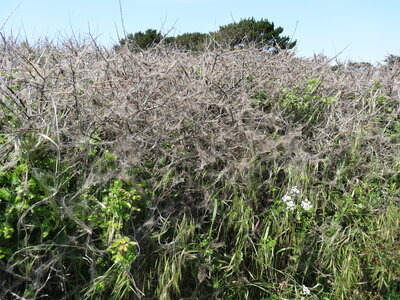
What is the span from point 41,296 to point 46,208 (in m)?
0.57

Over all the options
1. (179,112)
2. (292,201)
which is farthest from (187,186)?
(292,201)

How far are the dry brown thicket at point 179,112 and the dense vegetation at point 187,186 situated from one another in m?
0.02

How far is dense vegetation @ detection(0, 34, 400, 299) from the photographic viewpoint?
3.06m

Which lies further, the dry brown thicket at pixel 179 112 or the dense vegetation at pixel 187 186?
the dry brown thicket at pixel 179 112

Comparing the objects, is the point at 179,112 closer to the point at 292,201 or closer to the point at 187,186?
the point at 187,186

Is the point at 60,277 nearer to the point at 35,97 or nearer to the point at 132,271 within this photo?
the point at 132,271

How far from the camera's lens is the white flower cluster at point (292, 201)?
149 inches

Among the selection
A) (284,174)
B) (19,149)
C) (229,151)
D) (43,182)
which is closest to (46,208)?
(43,182)

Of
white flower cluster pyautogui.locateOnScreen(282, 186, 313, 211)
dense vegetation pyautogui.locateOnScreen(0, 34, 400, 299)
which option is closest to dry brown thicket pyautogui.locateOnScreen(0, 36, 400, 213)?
dense vegetation pyautogui.locateOnScreen(0, 34, 400, 299)

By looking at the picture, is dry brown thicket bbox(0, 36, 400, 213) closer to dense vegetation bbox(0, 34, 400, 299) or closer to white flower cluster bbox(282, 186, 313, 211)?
dense vegetation bbox(0, 34, 400, 299)

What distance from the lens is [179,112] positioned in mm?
3857

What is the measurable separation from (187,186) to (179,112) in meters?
0.66

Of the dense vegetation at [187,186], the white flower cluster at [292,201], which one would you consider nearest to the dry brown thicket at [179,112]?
the dense vegetation at [187,186]

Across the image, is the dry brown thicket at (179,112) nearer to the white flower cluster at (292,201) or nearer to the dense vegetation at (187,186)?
the dense vegetation at (187,186)
